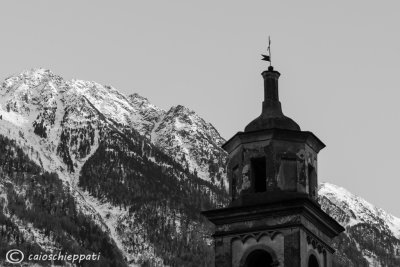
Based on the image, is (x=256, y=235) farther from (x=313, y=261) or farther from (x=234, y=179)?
(x=234, y=179)

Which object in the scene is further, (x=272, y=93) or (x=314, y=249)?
(x=272, y=93)

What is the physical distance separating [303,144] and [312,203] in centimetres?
208

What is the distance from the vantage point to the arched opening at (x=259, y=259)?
29.1m

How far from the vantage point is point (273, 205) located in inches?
1137

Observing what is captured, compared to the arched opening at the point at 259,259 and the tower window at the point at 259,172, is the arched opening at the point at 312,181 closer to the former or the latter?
the tower window at the point at 259,172

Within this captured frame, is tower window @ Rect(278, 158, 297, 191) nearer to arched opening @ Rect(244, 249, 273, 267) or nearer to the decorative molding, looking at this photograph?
the decorative molding

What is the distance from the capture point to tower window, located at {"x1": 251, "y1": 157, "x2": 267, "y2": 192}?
30.1m

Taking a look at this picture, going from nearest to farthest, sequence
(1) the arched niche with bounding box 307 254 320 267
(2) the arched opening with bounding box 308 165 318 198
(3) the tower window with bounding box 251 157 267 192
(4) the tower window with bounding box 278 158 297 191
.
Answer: (1) the arched niche with bounding box 307 254 320 267 → (4) the tower window with bounding box 278 158 297 191 → (3) the tower window with bounding box 251 157 267 192 → (2) the arched opening with bounding box 308 165 318 198

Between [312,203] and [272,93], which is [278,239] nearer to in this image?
[312,203]

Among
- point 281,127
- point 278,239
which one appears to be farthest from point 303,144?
point 278,239

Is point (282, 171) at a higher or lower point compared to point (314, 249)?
higher

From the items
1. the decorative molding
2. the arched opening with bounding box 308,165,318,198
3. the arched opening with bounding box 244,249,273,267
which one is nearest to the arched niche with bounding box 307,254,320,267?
the arched opening with bounding box 244,249,273,267

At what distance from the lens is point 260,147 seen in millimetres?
30234

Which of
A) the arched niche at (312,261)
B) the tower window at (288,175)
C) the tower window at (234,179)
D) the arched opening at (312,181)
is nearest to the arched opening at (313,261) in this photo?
the arched niche at (312,261)
